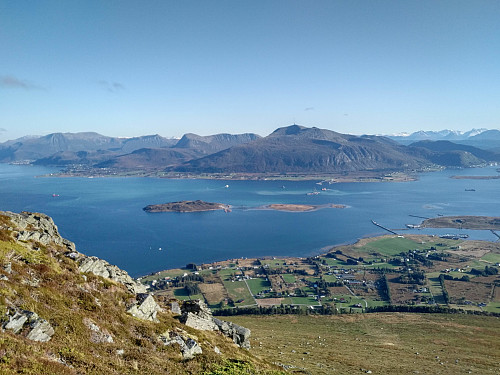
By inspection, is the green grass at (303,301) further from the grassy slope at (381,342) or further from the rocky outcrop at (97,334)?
the rocky outcrop at (97,334)

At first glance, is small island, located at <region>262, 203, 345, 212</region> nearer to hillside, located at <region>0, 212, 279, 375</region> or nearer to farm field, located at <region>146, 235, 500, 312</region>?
farm field, located at <region>146, 235, 500, 312</region>

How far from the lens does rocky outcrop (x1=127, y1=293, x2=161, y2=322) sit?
17.2 m

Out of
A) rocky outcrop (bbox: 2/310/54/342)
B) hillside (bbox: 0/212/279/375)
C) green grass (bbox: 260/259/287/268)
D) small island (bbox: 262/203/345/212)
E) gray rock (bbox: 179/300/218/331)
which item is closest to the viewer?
hillside (bbox: 0/212/279/375)

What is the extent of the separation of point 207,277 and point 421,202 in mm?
130924

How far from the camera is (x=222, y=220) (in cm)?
13025

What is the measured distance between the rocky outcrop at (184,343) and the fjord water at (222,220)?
64.8m

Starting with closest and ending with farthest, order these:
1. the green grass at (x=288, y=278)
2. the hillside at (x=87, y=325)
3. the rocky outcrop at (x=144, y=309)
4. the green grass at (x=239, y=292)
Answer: the hillside at (x=87, y=325) < the rocky outcrop at (x=144, y=309) < the green grass at (x=239, y=292) < the green grass at (x=288, y=278)

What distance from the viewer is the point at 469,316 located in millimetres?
52281

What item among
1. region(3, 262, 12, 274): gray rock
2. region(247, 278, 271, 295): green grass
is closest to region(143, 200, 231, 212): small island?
region(247, 278, 271, 295): green grass

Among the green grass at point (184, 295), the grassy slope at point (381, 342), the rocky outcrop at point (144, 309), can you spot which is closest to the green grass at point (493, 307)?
the grassy slope at point (381, 342)

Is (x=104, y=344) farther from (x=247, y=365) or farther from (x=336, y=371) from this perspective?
(x=336, y=371)

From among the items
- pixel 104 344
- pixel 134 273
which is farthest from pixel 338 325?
pixel 134 273

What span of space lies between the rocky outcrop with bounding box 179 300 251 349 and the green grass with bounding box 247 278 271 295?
43.5 m

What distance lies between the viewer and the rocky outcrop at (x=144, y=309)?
1723 centimetres
